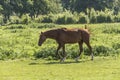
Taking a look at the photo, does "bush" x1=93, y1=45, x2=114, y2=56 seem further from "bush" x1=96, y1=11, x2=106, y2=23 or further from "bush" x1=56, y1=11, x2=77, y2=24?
"bush" x1=96, y1=11, x2=106, y2=23

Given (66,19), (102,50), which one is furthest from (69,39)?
(66,19)

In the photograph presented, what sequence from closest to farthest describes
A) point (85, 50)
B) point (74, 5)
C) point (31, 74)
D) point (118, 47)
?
point (31, 74) < point (85, 50) < point (118, 47) < point (74, 5)

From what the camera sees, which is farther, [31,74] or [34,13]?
[34,13]

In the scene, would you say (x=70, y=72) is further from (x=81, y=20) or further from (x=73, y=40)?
(x=81, y=20)

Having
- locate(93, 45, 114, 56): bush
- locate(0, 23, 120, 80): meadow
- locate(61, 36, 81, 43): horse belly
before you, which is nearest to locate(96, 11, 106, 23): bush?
locate(0, 23, 120, 80): meadow

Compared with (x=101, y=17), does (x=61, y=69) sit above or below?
below

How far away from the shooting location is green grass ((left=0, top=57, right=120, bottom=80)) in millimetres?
16469

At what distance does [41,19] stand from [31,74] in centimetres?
4163

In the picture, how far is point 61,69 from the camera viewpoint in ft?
61.9

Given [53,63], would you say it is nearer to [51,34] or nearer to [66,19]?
[51,34]

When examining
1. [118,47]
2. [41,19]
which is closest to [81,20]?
[41,19]

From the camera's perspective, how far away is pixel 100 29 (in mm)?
39438

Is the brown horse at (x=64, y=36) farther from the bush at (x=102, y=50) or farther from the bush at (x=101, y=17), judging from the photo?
the bush at (x=101, y=17)

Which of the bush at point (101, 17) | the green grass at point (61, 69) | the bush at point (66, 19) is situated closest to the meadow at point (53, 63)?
the green grass at point (61, 69)
